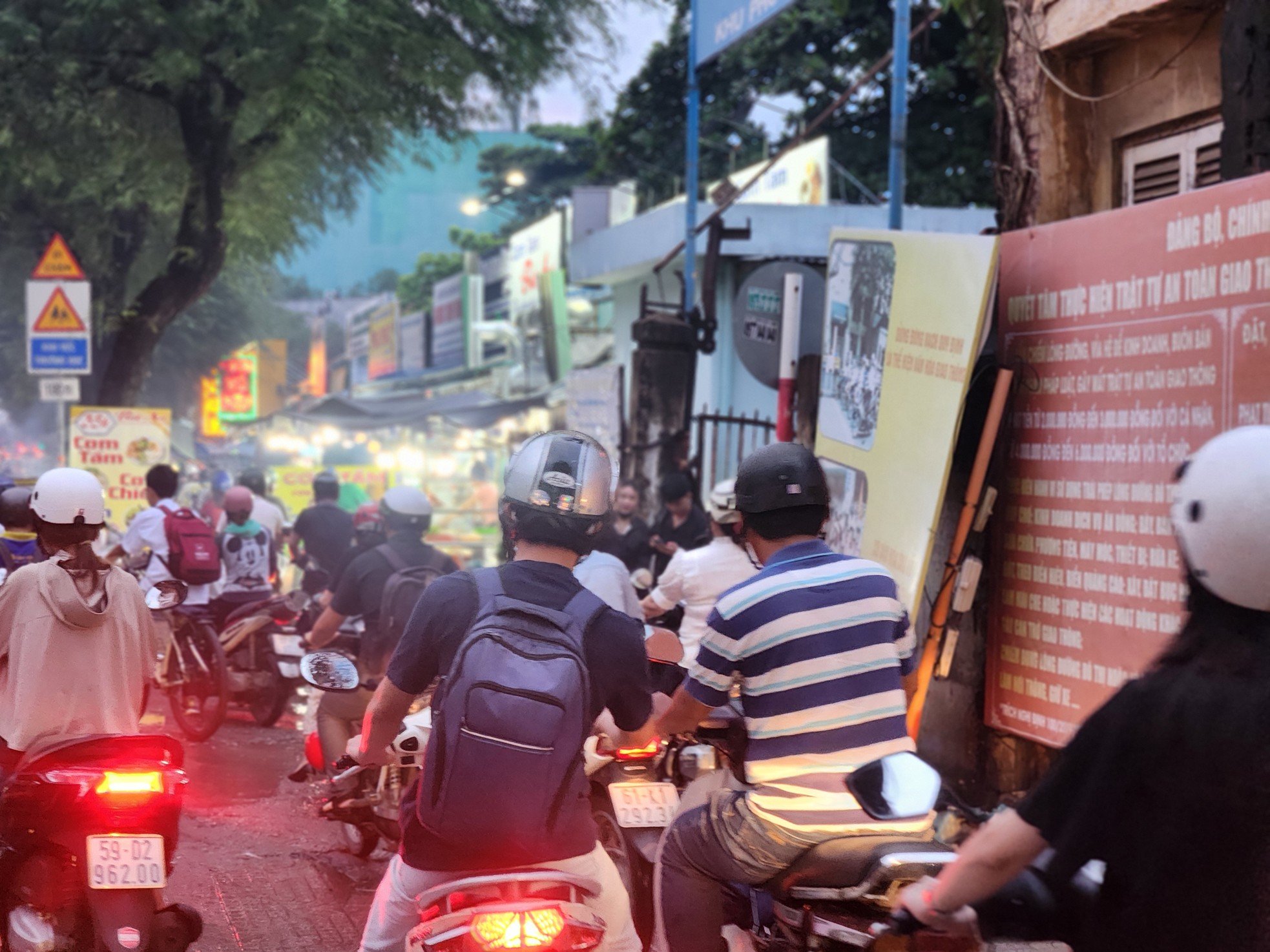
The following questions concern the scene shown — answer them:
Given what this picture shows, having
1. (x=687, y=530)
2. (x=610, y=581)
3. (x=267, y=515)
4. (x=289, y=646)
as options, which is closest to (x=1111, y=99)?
(x=687, y=530)

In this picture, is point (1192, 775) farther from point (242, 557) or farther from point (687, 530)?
point (242, 557)

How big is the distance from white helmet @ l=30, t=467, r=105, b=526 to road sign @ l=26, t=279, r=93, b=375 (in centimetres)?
1021

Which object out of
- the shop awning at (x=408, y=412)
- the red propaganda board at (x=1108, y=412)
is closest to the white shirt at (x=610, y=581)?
the red propaganda board at (x=1108, y=412)

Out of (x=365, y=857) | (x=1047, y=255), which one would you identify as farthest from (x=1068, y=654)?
(x=365, y=857)

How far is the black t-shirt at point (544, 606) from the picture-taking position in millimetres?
3086

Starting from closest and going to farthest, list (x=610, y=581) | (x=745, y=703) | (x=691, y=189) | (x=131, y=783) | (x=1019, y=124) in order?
(x=745, y=703) < (x=131, y=783) < (x=610, y=581) < (x=1019, y=124) < (x=691, y=189)

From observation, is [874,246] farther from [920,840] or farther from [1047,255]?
[920,840]

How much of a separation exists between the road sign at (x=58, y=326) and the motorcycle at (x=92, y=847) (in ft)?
34.6

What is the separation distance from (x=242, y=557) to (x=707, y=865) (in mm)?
7804

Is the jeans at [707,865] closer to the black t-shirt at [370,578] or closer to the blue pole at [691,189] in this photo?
the black t-shirt at [370,578]

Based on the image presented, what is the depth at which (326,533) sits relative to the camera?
428 inches

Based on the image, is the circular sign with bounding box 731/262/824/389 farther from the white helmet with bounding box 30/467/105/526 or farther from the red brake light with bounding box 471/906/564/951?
the red brake light with bounding box 471/906/564/951

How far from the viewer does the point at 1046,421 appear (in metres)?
6.69

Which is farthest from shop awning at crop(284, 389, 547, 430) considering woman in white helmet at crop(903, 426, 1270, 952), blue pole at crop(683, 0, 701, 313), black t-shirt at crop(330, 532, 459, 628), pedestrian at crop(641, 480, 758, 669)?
woman in white helmet at crop(903, 426, 1270, 952)
